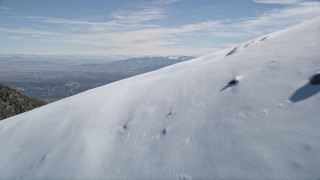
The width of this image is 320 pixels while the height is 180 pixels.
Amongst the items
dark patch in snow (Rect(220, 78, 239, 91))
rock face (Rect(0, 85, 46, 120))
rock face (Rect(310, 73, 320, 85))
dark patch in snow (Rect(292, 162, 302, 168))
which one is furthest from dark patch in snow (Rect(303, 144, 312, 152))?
rock face (Rect(0, 85, 46, 120))

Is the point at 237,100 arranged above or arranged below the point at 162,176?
above

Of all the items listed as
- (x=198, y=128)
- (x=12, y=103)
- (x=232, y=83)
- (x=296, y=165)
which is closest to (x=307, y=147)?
(x=296, y=165)

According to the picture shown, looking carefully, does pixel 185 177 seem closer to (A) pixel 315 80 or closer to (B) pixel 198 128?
(B) pixel 198 128

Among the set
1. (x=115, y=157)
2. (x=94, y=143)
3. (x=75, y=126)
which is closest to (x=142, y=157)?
(x=115, y=157)

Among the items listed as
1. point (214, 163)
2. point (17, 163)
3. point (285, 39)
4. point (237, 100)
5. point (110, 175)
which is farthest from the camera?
point (285, 39)

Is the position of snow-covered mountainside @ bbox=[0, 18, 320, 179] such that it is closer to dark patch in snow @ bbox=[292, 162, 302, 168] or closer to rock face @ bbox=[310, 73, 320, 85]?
dark patch in snow @ bbox=[292, 162, 302, 168]

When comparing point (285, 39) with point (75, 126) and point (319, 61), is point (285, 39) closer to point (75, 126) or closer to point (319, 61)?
point (319, 61)

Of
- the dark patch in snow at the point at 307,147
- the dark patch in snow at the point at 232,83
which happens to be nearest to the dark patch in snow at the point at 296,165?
the dark patch in snow at the point at 307,147
